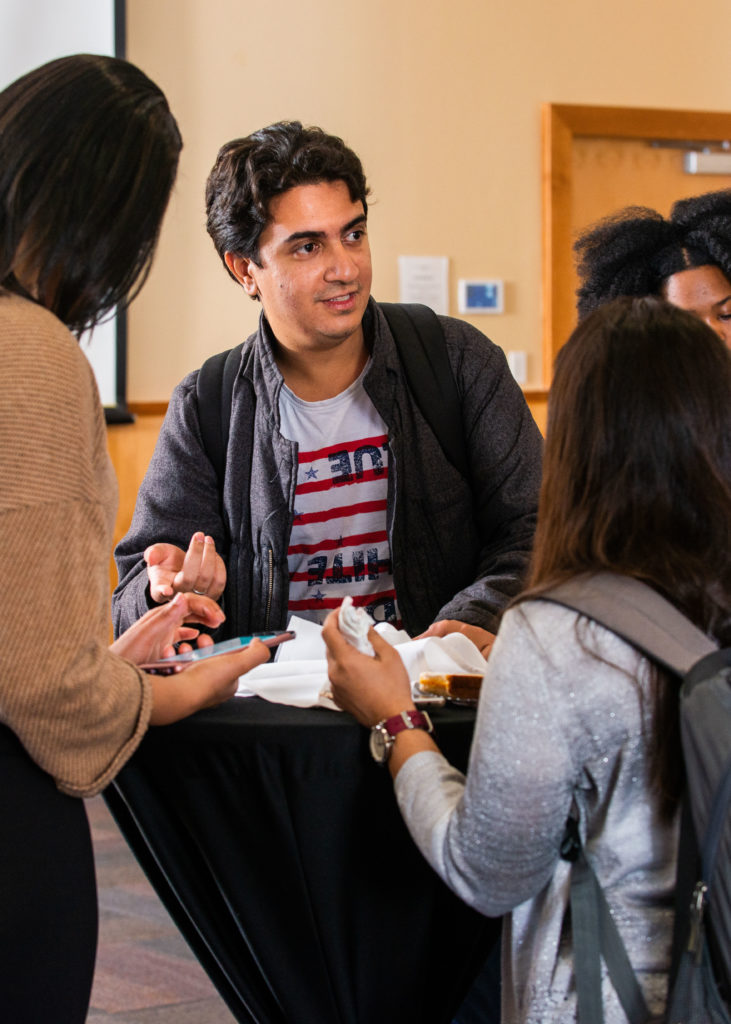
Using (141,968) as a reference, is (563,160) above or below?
above

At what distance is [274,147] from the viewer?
2074 mm

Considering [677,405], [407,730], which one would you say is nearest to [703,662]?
[677,405]

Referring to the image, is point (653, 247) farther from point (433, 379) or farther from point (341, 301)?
point (341, 301)

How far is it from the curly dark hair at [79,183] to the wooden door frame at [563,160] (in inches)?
137

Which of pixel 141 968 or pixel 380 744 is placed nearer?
pixel 380 744

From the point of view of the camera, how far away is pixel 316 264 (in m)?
2.06

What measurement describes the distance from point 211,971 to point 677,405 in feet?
3.16

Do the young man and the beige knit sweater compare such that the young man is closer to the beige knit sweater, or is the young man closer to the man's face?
the man's face

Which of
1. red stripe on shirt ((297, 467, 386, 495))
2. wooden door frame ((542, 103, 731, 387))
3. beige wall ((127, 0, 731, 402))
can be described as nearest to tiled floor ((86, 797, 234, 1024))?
red stripe on shirt ((297, 467, 386, 495))

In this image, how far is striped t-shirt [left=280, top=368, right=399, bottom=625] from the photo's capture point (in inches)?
80.5

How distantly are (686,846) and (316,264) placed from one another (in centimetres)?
135

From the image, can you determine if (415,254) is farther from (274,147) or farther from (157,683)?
(157,683)

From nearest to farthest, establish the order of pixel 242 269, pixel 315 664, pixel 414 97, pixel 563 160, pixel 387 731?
1. pixel 387 731
2. pixel 315 664
3. pixel 242 269
4. pixel 414 97
5. pixel 563 160

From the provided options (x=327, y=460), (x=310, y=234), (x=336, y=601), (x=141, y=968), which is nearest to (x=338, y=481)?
(x=327, y=460)
